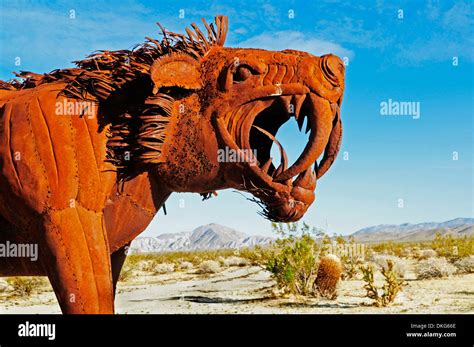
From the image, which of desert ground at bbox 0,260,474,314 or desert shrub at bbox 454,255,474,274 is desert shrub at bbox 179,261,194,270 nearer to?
desert ground at bbox 0,260,474,314

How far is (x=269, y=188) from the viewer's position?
4.65 m

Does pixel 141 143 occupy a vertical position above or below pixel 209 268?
above

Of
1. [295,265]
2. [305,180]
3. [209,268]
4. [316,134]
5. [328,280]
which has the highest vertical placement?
[316,134]

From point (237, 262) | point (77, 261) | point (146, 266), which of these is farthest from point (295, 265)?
point (146, 266)

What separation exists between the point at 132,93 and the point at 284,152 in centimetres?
137

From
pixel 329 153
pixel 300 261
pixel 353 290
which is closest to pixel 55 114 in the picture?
pixel 329 153

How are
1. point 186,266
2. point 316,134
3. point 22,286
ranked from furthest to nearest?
point 186,266 < point 22,286 < point 316,134

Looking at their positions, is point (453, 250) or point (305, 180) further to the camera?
point (453, 250)

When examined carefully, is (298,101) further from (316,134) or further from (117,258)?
(117,258)

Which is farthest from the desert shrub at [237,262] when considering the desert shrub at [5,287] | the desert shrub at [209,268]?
the desert shrub at [5,287]

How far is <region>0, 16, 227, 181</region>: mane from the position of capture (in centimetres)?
479

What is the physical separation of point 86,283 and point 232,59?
2.09 meters

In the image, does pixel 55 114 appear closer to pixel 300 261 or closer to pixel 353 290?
pixel 300 261

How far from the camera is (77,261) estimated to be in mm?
4410
